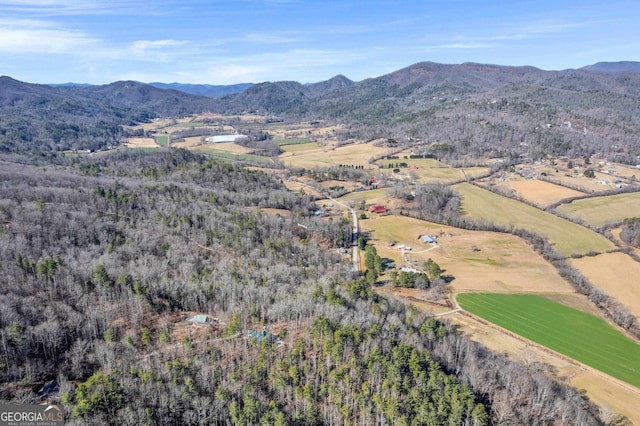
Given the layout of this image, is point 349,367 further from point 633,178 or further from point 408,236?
point 633,178

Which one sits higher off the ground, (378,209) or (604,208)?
(604,208)

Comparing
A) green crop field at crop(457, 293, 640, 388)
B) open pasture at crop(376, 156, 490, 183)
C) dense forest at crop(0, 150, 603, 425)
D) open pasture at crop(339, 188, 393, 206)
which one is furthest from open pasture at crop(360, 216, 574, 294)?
open pasture at crop(376, 156, 490, 183)

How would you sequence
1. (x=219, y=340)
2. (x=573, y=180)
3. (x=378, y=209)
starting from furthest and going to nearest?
(x=573, y=180) → (x=378, y=209) → (x=219, y=340)

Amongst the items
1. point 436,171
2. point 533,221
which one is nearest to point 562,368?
point 533,221

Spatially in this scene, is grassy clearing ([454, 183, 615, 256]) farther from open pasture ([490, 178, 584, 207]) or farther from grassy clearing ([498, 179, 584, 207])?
grassy clearing ([498, 179, 584, 207])

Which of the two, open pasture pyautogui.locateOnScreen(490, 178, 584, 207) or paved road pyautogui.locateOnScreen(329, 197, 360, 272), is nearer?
paved road pyautogui.locateOnScreen(329, 197, 360, 272)

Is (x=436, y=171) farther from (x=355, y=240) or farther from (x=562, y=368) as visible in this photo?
(x=562, y=368)
